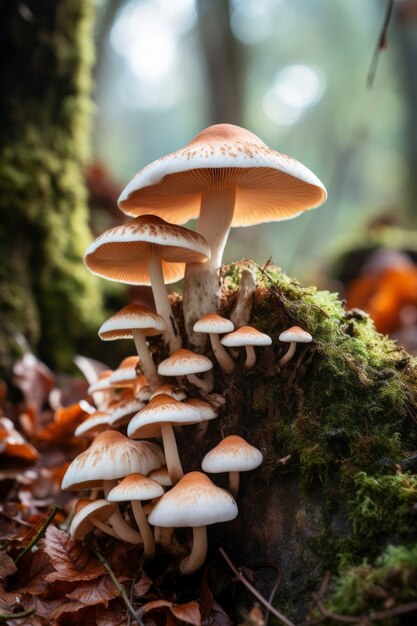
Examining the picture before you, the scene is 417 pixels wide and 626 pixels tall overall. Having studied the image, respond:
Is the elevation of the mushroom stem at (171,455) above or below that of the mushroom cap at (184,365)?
below

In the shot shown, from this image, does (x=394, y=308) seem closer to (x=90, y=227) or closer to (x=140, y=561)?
(x=90, y=227)

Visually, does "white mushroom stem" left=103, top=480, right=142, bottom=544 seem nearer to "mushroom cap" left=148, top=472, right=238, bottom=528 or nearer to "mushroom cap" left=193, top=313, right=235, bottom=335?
"mushroom cap" left=148, top=472, right=238, bottom=528

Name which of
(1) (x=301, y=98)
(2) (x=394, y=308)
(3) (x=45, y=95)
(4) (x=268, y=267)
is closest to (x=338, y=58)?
(1) (x=301, y=98)

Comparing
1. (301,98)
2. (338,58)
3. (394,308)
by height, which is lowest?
(394,308)

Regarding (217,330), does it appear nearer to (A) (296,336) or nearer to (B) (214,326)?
(B) (214,326)

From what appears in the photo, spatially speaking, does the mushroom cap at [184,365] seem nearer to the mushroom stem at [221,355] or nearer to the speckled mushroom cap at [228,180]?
the mushroom stem at [221,355]

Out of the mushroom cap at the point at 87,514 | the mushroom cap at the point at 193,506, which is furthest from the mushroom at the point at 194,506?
the mushroom cap at the point at 87,514
